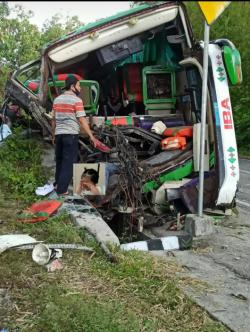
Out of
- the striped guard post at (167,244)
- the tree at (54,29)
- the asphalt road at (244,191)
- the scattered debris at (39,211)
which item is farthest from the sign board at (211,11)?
the tree at (54,29)

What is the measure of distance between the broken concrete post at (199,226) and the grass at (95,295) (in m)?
1.05

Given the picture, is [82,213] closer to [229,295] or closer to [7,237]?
[7,237]

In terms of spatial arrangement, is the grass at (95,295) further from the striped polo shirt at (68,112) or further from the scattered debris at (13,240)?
the striped polo shirt at (68,112)

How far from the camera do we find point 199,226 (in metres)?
5.54

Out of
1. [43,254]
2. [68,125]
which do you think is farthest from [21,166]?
[43,254]

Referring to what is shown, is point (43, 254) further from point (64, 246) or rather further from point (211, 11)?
point (211, 11)

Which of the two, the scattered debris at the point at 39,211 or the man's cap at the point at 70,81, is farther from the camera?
the man's cap at the point at 70,81

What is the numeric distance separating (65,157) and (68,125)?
Result: 41cm

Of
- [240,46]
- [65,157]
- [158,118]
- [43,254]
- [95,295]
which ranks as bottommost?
[95,295]

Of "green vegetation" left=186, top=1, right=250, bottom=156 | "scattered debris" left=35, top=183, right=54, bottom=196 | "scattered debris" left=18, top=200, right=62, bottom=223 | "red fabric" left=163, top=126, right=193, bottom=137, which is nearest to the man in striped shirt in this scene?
"scattered debris" left=35, top=183, right=54, bottom=196

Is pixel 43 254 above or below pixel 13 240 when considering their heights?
below

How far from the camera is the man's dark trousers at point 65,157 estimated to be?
646 centimetres

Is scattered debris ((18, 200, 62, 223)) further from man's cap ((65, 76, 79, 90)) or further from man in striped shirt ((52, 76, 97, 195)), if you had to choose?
man's cap ((65, 76, 79, 90))

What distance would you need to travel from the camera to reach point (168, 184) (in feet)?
21.1
